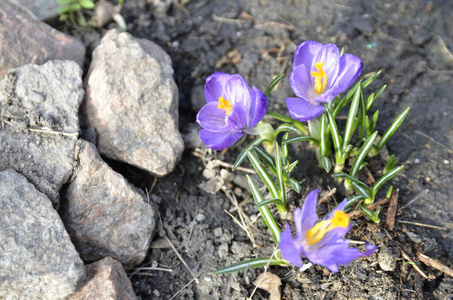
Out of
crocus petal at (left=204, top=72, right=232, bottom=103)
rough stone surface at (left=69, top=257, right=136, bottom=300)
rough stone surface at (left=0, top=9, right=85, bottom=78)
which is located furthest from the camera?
rough stone surface at (left=0, top=9, right=85, bottom=78)

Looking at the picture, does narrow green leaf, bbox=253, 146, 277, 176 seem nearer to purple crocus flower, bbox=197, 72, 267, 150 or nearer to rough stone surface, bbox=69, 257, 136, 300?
purple crocus flower, bbox=197, 72, 267, 150

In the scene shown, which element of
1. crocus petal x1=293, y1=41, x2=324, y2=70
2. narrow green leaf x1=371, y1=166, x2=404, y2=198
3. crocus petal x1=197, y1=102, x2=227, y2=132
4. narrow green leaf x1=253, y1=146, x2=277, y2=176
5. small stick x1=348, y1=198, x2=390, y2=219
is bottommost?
small stick x1=348, y1=198, x2=390, y2=219

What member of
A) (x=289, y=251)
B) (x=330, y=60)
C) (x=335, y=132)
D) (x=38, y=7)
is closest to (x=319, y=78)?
(x=330, y=60)

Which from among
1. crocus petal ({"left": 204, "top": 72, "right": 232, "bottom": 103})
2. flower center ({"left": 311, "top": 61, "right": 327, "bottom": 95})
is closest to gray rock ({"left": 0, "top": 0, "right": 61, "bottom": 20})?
crocus petal ({"left": 204, "top": 72, "right": 232, "bottom": 103})

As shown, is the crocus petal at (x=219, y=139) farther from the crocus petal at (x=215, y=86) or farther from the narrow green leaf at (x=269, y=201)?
the narrow green leaf at (x=269, y=201)

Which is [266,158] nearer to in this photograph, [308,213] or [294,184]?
[294,184]

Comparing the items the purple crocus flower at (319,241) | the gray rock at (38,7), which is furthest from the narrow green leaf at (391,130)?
the gray rock at (38,7)

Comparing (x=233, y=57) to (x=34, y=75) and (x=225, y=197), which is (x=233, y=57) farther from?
(x=34, y=75)
